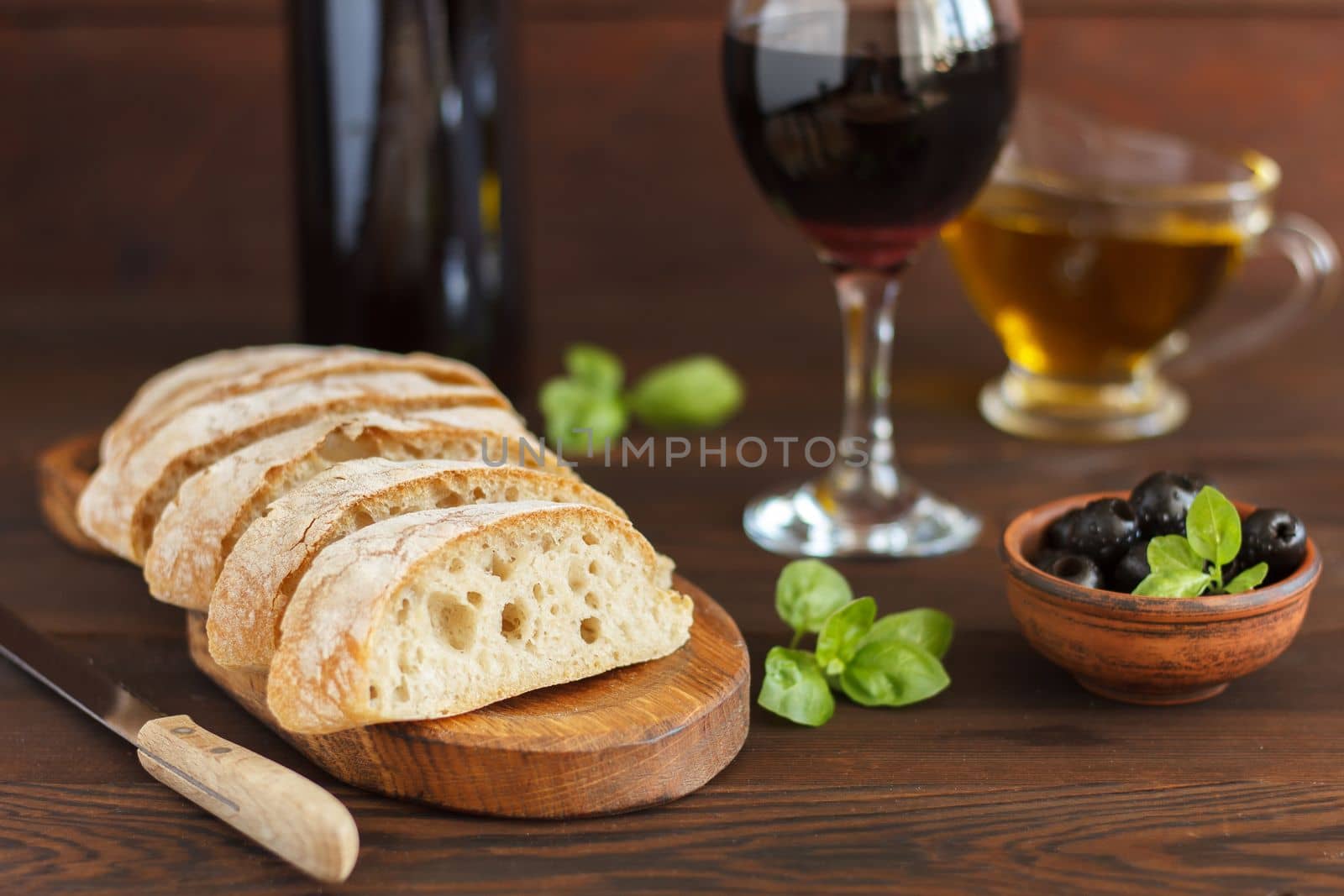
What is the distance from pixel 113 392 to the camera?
2.35 metres

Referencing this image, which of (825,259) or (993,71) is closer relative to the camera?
(993,71)

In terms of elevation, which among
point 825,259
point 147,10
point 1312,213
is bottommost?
point 1312,213

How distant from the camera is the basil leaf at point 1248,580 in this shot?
1299mm

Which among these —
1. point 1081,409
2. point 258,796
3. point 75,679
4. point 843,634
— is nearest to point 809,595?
point 843,634

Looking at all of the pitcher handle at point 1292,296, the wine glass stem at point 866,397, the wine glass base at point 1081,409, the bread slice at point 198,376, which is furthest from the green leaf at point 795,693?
the pitcher handle at point 1292,296

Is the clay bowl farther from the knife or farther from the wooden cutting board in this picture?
the knife

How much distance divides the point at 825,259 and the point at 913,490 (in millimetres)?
325

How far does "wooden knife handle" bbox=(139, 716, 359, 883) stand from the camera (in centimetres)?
106

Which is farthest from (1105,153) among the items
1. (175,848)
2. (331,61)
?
(175,848)

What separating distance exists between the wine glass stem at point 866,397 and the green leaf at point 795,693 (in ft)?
1.59

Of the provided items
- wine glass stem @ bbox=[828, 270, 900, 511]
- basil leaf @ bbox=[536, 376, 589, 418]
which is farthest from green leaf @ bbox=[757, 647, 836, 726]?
basil leaf @ bbox=[536, 376, 589, 418]

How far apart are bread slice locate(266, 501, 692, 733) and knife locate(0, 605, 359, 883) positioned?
6 centimetres

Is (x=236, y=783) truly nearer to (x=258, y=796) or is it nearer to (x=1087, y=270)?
(x=258, y=796)

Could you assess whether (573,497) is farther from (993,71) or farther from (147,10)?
(147,10)
